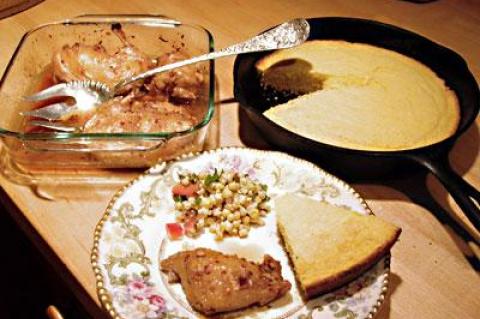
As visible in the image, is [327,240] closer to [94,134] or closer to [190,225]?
[190,225]

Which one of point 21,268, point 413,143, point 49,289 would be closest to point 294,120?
point 413,143

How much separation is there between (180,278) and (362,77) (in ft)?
2.28

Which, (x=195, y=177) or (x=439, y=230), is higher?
(x=195, y=177)

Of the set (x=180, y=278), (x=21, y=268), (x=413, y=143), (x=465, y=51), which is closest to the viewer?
(x=180, y=278)

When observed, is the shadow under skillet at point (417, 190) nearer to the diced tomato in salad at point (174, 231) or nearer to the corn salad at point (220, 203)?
the corn salad at point (220, 203)

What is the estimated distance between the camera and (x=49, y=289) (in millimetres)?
1132

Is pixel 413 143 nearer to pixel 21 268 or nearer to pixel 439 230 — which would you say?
pixel 439 230

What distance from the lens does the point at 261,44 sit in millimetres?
1096

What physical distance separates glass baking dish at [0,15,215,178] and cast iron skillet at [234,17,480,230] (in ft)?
0.33

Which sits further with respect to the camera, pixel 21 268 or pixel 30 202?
pixel 21 268

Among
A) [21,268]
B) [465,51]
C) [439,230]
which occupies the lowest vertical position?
[21,268]

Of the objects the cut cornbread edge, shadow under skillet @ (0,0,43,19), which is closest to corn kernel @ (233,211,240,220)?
the cut cornbread edge

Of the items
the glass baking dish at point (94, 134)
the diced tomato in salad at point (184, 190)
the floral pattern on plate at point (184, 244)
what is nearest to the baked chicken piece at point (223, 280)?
the floral pattern on plate at point (184, 244)

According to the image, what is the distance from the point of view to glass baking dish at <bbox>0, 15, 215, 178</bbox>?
90 cm
